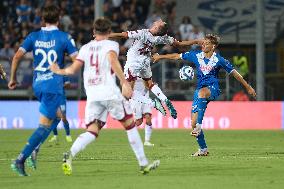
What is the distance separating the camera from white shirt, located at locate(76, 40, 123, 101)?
1251 cm

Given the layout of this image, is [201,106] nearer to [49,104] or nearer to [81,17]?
[49,104]

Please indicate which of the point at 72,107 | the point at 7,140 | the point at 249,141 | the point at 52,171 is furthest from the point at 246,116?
the point at 52,171

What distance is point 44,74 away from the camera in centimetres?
1322

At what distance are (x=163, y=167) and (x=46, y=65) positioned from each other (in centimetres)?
236

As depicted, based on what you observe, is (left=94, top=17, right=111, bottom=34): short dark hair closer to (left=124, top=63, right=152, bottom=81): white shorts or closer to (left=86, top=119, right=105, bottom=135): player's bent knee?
(left=86, top=119, right=105, bottom=135): player's bent knee

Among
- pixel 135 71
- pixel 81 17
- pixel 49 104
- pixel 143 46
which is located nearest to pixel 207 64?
pixel 143 46

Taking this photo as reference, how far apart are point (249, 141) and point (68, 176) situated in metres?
10.4

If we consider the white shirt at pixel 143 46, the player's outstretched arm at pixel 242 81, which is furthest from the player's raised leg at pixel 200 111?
the white shirt at pixel 143 46

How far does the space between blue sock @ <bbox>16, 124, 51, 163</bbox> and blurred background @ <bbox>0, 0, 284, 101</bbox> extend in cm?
1494

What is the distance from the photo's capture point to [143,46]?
19.9 metres

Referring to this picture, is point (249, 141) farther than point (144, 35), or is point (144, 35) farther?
point (249, 141)

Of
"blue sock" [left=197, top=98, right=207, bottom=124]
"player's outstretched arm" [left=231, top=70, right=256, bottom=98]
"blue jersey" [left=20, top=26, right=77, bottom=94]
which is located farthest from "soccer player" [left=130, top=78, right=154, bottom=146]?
"blue jersey" [left=20, top=26, right=77, bottom=94]

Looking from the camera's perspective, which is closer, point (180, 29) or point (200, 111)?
point (200, 111)

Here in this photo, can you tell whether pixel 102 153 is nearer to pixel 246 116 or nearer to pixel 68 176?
pixel 68 176
